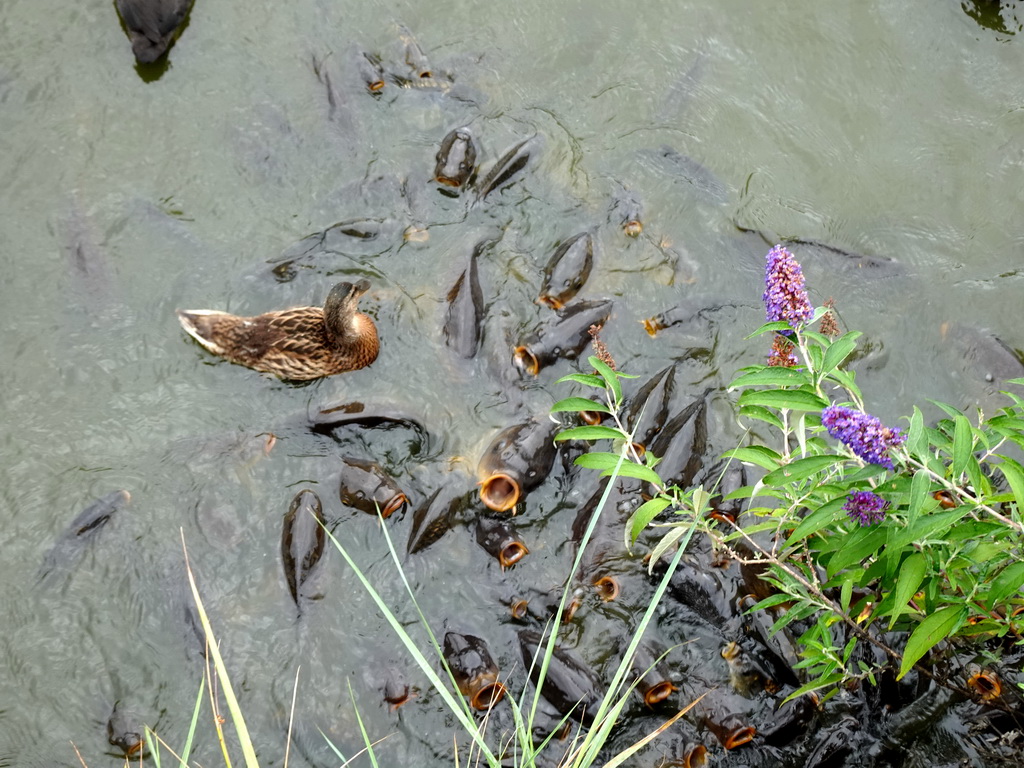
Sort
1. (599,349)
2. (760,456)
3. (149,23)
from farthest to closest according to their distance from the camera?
1. (149,23)
2. (599,349)
3. (760,456)

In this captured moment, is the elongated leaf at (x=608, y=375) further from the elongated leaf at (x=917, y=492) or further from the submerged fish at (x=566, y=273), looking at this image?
the submerged fish at (x=566, y=273)

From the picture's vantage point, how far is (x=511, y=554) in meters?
4.41

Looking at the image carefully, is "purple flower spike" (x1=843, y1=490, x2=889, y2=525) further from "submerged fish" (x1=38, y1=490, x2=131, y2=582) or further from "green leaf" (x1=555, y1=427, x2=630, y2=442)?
"submerged fish" (x1=38, y1=490, x2=131, y2=582)

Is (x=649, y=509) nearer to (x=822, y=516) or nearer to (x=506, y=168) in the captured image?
(x=822, y=516)

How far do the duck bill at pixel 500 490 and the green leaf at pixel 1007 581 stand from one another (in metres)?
2.28

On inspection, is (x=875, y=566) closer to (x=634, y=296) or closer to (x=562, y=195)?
(x=634, y=296)

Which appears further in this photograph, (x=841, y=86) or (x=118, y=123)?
(x=841, y=86)

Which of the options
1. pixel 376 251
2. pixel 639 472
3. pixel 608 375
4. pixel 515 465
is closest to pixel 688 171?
pixel 376 251

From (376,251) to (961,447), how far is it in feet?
11.9

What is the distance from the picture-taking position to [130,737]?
404 cm

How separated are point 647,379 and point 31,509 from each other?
3.47m

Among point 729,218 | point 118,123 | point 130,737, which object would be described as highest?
point 729,218

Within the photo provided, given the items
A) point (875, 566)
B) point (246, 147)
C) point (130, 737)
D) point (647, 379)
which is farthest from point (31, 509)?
point (875, 566)

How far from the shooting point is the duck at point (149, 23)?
5.48 metres
